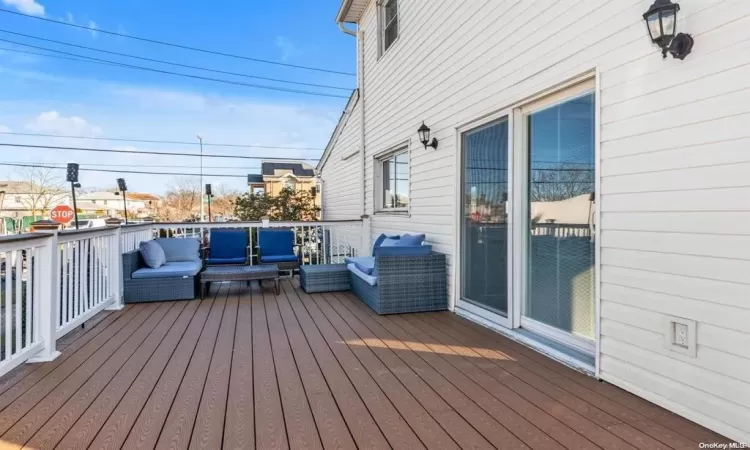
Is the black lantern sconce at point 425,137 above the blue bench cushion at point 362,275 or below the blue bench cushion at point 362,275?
above

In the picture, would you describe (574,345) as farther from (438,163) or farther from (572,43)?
(438,163)

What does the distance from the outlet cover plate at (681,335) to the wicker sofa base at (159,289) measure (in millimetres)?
4862

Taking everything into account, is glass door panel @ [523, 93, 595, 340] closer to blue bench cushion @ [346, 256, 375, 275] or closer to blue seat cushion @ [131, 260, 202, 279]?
blue bench cushion @ [346, 256, 375, 275]

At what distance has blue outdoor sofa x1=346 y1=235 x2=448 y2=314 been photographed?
4316 mm

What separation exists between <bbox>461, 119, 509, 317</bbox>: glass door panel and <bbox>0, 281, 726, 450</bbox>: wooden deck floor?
1.54ft

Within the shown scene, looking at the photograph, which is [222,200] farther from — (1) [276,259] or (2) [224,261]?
(1) [276,259]

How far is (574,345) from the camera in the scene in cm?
297

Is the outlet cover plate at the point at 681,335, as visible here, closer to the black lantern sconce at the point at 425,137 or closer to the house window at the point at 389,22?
the black lantern sconce at the point at 425,137

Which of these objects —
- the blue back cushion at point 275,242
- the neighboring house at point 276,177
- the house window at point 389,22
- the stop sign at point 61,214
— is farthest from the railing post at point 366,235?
the neighboring house at point 276,177

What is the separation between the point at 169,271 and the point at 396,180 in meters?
3.34

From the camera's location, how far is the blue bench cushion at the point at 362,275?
446 cm

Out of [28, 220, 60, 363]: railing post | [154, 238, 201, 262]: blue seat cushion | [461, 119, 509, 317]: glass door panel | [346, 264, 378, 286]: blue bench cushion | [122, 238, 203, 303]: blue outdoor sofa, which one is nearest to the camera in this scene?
[28, 220, 60, 363]: railing post

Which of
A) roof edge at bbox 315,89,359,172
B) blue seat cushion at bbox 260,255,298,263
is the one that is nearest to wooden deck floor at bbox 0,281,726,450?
blue seat cushion at bbox 260,255,298,263

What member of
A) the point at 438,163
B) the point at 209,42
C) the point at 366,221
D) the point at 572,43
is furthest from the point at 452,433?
the point at 209,42
